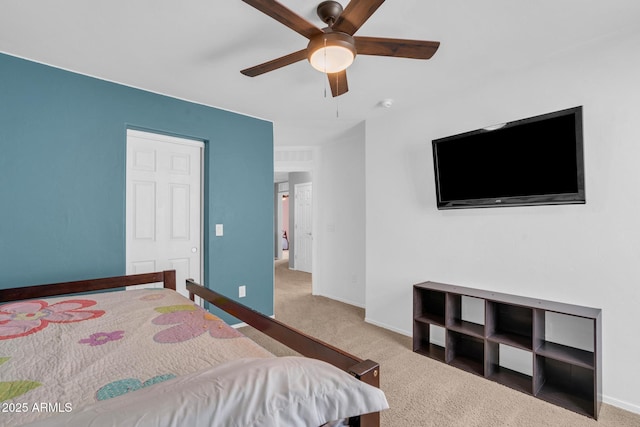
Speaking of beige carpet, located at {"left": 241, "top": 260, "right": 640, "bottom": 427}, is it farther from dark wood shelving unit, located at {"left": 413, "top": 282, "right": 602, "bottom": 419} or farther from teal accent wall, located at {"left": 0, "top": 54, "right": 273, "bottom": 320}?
teal accent wall, located at {"left": 0, "top": 54, "right": 273, "bottom": 320}

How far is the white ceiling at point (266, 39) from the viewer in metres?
1.70

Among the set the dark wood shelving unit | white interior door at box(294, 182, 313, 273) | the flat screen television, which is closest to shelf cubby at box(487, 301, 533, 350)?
the dark wood shelving unit

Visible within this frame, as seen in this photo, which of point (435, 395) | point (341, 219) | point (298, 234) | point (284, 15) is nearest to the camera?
point (284, 15)

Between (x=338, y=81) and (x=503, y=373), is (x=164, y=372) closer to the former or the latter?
(x=338, y=81)

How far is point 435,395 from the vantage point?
2088 mm

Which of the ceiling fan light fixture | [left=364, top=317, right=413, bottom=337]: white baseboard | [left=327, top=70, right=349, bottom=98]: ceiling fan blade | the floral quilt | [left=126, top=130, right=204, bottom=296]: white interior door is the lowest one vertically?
[left=364, top=317, right=413, bottom=337]: white baseboard

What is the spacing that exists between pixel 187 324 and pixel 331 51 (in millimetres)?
1480

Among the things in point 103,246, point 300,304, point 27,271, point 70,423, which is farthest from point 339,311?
point 70,423

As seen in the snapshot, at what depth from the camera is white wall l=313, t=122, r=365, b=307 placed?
4.28 meters

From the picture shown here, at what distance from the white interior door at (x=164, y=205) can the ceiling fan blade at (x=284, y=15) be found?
2.09 meters

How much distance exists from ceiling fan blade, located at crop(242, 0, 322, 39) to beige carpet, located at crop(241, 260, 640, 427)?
2.14 meters

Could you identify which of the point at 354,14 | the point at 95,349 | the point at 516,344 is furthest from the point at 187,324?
the point at 516,344

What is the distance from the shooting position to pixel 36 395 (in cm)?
89

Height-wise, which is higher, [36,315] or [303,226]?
[303,226]
